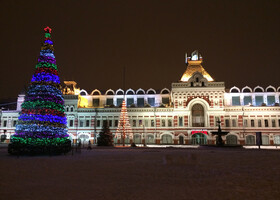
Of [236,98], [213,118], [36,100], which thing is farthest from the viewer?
[236,98]

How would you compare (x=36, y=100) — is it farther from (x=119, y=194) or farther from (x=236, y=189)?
(x=236, y=189)

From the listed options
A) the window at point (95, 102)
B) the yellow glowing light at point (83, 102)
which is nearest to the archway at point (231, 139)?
the window at point (95, 102)

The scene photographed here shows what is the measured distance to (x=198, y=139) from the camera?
51.4 meters

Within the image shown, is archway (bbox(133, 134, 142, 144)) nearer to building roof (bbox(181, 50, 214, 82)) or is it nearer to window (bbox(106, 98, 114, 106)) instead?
window (bbox(106, 98, 114, 106))

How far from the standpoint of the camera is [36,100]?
23969mm

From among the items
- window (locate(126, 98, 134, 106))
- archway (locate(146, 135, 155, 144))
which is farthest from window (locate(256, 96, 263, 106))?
window (locate(126, 98, 134, 106))

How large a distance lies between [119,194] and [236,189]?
4.22m

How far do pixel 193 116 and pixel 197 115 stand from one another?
89 centimetres

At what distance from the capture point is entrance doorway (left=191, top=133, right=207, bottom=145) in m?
51.3

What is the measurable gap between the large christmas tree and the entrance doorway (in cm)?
3263

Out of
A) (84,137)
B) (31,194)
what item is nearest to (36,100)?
(31,194)

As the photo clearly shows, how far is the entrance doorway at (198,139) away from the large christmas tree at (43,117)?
32632mm

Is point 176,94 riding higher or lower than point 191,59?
lower

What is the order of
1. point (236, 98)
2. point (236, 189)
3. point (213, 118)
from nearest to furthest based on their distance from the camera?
point (236, 189) → point (213, 118) → point (236, 98)
